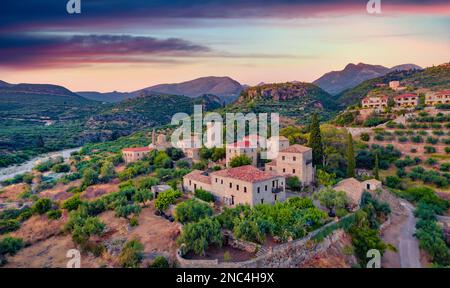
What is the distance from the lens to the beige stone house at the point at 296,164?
26859mm

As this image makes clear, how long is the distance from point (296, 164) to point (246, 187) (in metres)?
6.50

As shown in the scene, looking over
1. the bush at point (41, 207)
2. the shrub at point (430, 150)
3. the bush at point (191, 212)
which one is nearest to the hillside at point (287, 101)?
the shrub at point (430, 150)

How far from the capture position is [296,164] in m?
27.0

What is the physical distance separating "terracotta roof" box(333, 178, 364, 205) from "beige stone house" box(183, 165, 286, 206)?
191 inches

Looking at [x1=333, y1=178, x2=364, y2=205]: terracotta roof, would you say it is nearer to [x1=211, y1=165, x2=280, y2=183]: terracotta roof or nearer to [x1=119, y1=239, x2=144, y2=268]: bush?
[x1=211, y1=165, x2=280, y2=183]: terracotta roof

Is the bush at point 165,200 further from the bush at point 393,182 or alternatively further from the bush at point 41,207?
the bush at point 393,182

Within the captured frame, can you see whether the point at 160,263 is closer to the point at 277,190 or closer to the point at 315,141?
the point at 277,190

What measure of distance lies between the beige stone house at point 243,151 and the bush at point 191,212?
35.3ft

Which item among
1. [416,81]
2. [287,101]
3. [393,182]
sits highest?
[416,81]

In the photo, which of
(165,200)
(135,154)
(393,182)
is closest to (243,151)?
(165,200)

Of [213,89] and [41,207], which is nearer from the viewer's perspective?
[41,207]

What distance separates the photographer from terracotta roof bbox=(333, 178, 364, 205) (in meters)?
24.6

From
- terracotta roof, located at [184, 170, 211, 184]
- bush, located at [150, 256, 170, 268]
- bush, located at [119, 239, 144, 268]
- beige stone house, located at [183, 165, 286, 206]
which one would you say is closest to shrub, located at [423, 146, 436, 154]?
beige stone house, located at [183, 165, 286, 206]

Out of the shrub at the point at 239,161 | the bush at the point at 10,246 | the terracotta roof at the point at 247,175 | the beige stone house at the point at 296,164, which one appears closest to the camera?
the bush at the point at 10,246
